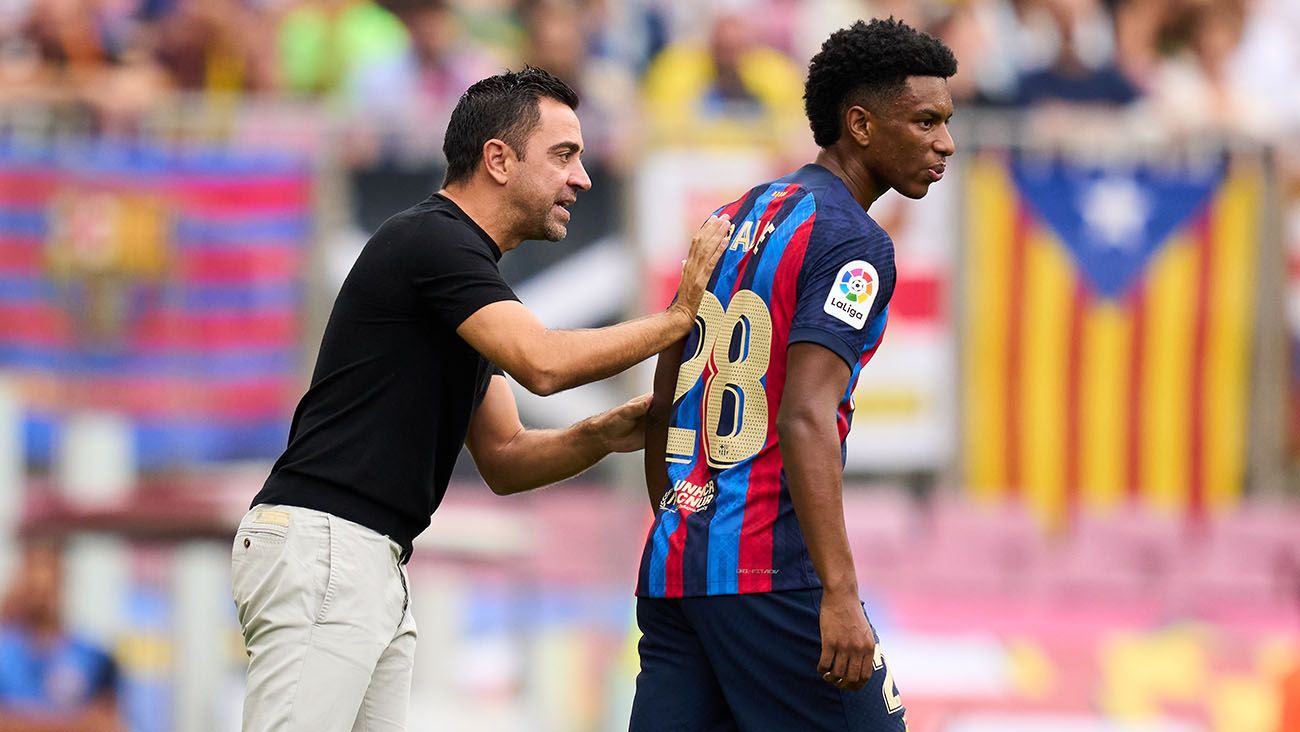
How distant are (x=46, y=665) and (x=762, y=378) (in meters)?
5.99

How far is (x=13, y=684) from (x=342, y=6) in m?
4.21

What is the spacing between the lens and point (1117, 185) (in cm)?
955

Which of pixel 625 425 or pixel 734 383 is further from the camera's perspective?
pixel 625 425

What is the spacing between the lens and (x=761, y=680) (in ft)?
12.6

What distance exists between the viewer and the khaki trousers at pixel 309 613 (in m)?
4.02

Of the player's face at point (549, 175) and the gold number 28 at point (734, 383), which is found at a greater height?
the player's face at point (549, 175)

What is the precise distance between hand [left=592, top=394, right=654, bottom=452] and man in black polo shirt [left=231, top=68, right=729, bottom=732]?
32 centimetres

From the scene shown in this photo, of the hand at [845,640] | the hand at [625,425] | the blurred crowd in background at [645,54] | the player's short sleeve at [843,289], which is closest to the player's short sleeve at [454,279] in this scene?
the hand at [625,425]

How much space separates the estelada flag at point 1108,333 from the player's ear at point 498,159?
18.1 ft

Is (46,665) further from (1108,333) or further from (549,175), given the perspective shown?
(1108,333)

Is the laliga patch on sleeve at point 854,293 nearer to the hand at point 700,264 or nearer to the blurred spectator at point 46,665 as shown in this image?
the hand at point 700,264

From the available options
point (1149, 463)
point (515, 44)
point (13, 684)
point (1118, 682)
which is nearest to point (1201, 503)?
point (1149, 463)

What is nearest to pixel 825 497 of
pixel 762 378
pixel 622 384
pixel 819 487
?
pixel 819 487

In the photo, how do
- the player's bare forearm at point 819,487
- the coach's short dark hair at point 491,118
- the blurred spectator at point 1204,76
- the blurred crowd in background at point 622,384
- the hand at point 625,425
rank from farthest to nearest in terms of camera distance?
the blurred spectator at point 1204,76 < the blurred crowd in background at point 622,384 < the hand at point 625,425 < the coach's short dark hair at point 491,118 < the player's bare forearm at point 819,487
